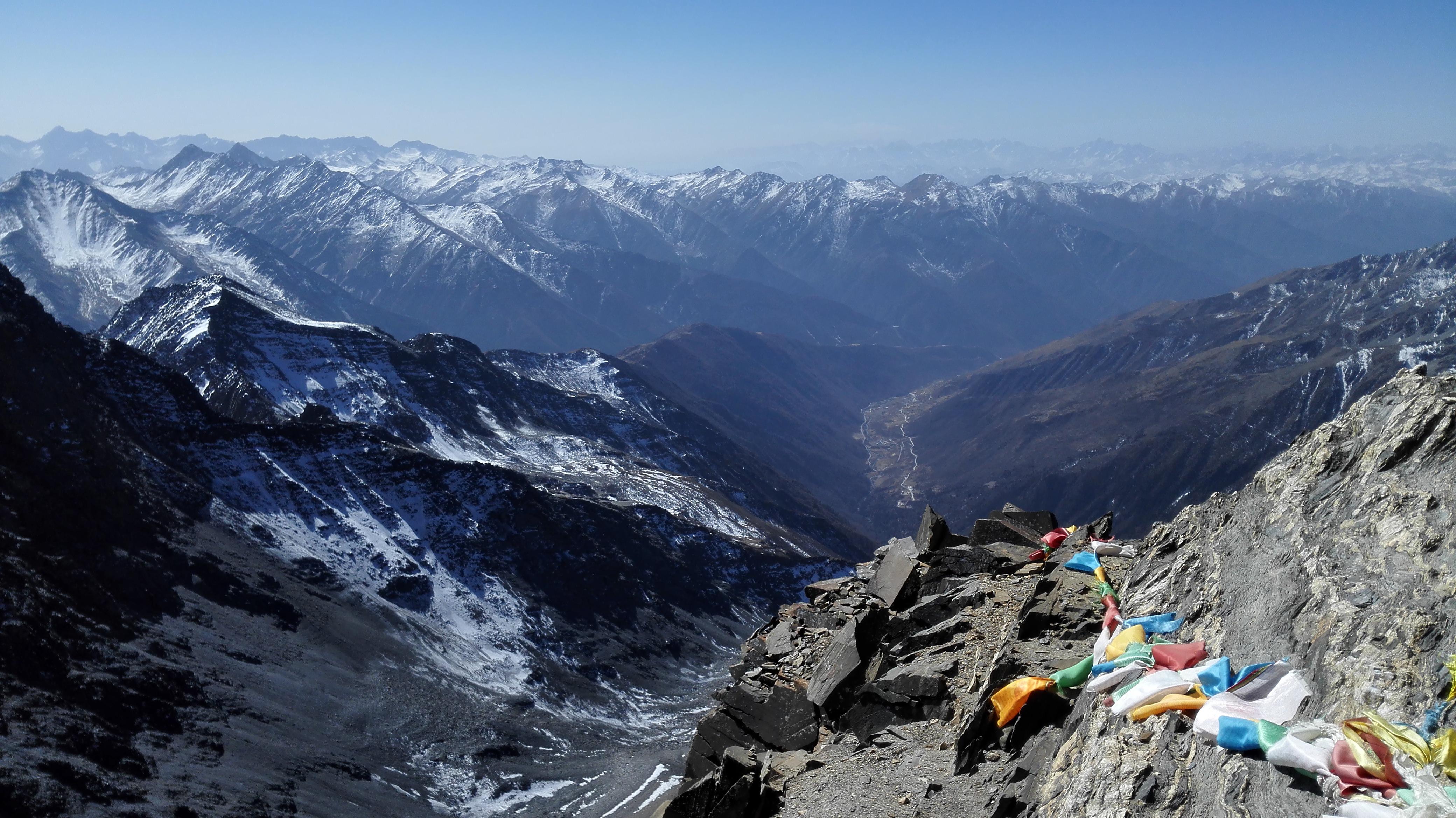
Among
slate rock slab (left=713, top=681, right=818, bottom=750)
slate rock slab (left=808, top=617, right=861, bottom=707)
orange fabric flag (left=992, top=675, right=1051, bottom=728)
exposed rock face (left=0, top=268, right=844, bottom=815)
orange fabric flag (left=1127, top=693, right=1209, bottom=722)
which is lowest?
exposed rock face (left=0, top=268, right=844, bottom=815)

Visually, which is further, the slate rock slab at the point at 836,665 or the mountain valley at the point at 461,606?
the slate rock slab at the point at 836,665

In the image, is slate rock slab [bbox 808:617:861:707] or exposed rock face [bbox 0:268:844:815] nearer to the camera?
slate rock slab [bbox 808:617:861:707]

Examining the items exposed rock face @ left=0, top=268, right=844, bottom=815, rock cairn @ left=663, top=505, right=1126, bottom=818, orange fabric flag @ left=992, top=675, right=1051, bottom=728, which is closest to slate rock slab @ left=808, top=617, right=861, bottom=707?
rock cairn @ left=663, top=505, right=1126, bottom=818

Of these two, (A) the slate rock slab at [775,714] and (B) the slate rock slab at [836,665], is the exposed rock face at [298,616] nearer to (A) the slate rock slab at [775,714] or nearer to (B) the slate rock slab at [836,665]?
(A) the slate rock slab at [775,714]

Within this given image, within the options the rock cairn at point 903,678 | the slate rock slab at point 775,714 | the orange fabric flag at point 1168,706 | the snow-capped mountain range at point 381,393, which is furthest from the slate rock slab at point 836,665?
the snow-capped mountain range at point 381,393

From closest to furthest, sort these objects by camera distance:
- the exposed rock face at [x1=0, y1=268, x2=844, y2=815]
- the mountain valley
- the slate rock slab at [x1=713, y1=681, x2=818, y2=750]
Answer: the mountain valley → the slate rock slab at [x1=713, y1=681, x2=818, y2=750] → the exposed rock face at [x1=0, y1=268, x2=844, y2=815]

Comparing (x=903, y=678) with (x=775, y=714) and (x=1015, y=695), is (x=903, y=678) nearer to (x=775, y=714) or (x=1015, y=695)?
(x=775, y=714)

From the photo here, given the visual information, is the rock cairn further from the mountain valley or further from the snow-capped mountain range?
the snow-capped mountain range

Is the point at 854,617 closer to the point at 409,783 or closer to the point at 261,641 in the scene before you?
the point at 409,783

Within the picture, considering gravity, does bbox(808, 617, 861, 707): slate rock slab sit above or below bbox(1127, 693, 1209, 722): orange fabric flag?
below

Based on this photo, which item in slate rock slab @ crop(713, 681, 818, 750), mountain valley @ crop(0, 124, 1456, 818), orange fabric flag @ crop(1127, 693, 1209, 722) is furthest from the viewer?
slate rock slab @ crop(713, 681, 818, 750)

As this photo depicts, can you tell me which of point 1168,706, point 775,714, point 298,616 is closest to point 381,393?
point 298,616
